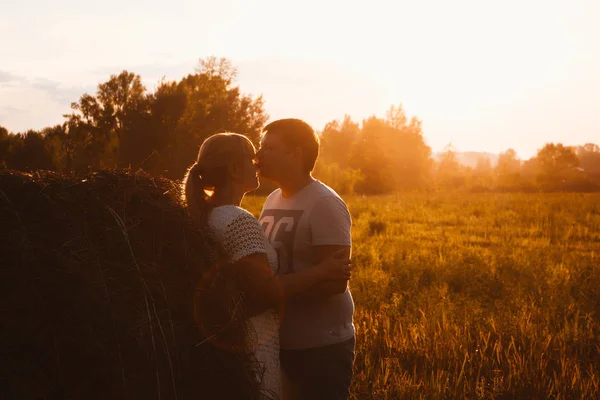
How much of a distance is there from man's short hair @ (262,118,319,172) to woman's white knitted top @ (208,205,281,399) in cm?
82

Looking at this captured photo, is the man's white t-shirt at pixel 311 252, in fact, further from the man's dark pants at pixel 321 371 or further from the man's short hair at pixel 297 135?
the man's short hair at pixel 297 135

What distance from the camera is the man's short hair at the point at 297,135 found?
10.5ft

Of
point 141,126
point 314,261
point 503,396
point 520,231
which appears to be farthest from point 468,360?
point 141,126

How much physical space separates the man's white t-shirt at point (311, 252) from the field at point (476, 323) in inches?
57.6

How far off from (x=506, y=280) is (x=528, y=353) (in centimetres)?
377

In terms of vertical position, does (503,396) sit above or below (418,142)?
below

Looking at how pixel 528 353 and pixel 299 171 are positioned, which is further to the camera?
pixel 528 353

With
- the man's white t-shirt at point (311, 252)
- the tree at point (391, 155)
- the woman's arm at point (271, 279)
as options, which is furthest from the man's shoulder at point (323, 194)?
the tree at point (391, 155)

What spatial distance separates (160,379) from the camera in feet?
5.82

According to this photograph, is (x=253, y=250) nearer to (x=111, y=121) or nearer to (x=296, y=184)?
(x=296, y=184)

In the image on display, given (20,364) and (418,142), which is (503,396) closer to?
(20,364)

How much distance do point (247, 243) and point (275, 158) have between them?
0.92 m

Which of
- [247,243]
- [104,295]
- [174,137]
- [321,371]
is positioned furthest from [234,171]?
[174,137]

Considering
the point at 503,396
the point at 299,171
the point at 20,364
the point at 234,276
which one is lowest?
the point at 503,396
